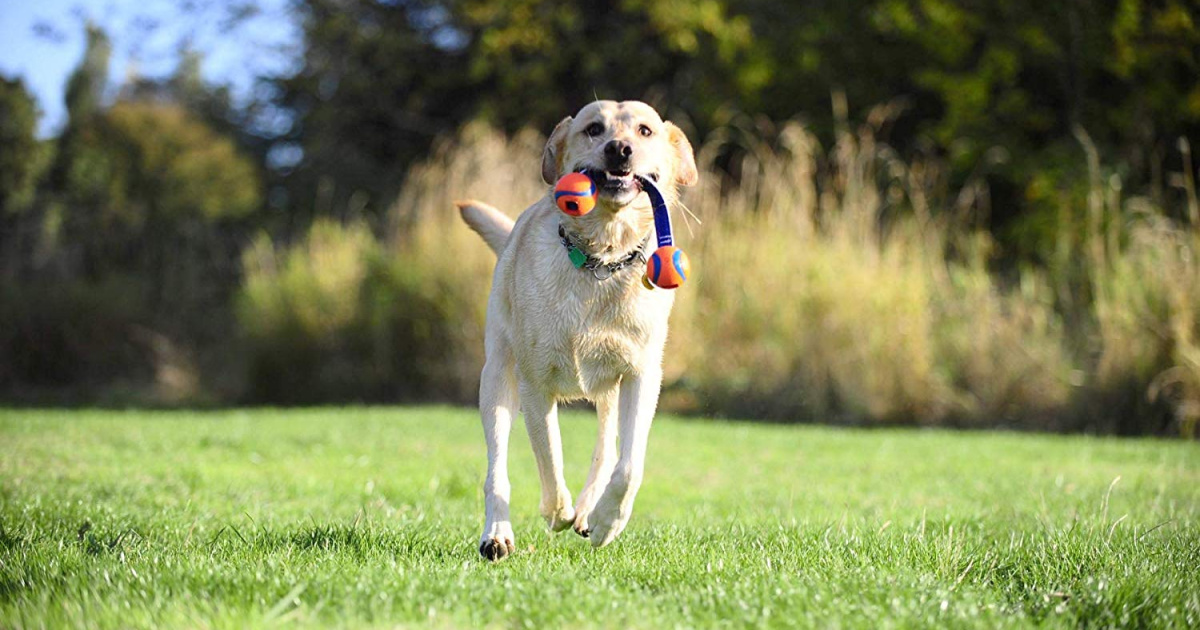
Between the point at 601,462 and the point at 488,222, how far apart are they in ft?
3.76

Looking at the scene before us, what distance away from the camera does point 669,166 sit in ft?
13.1

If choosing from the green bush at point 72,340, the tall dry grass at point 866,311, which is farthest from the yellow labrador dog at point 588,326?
the green bush at point 72,340

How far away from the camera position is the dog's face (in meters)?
3.60

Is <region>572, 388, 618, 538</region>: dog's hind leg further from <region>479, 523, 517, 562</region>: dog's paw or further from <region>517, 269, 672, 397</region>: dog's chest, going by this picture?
<region>479, 523, 517, 562</region>: dog's paw

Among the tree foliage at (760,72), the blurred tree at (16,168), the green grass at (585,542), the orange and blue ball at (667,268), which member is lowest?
the green grass at (585,542)

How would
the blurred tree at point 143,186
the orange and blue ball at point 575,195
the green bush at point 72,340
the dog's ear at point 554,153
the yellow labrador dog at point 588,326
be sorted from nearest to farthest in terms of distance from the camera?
the orange and blue ball at point 575,195 → the yellow labrador dog at point 588,326 → the dog's ear at point 554,153 → the green bush at point 72,340 → the blurred tree at point 143,186

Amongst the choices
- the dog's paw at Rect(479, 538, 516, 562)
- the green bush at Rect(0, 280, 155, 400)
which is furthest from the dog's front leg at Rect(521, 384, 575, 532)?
the green bush at Rect(0, 280, 155, 400)

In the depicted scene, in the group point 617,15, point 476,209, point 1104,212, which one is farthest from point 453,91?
point 476,209

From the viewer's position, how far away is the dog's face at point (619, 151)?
360 centimetres

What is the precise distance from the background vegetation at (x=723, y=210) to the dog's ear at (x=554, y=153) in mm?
5854

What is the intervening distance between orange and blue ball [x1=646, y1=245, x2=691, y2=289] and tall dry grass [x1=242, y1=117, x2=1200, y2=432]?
19.7 feet

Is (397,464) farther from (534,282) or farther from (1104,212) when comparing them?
(1104,212)

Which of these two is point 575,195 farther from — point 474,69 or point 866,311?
point 474,69

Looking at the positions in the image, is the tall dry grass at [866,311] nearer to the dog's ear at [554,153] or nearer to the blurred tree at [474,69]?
the blurred tree at [474,69]
